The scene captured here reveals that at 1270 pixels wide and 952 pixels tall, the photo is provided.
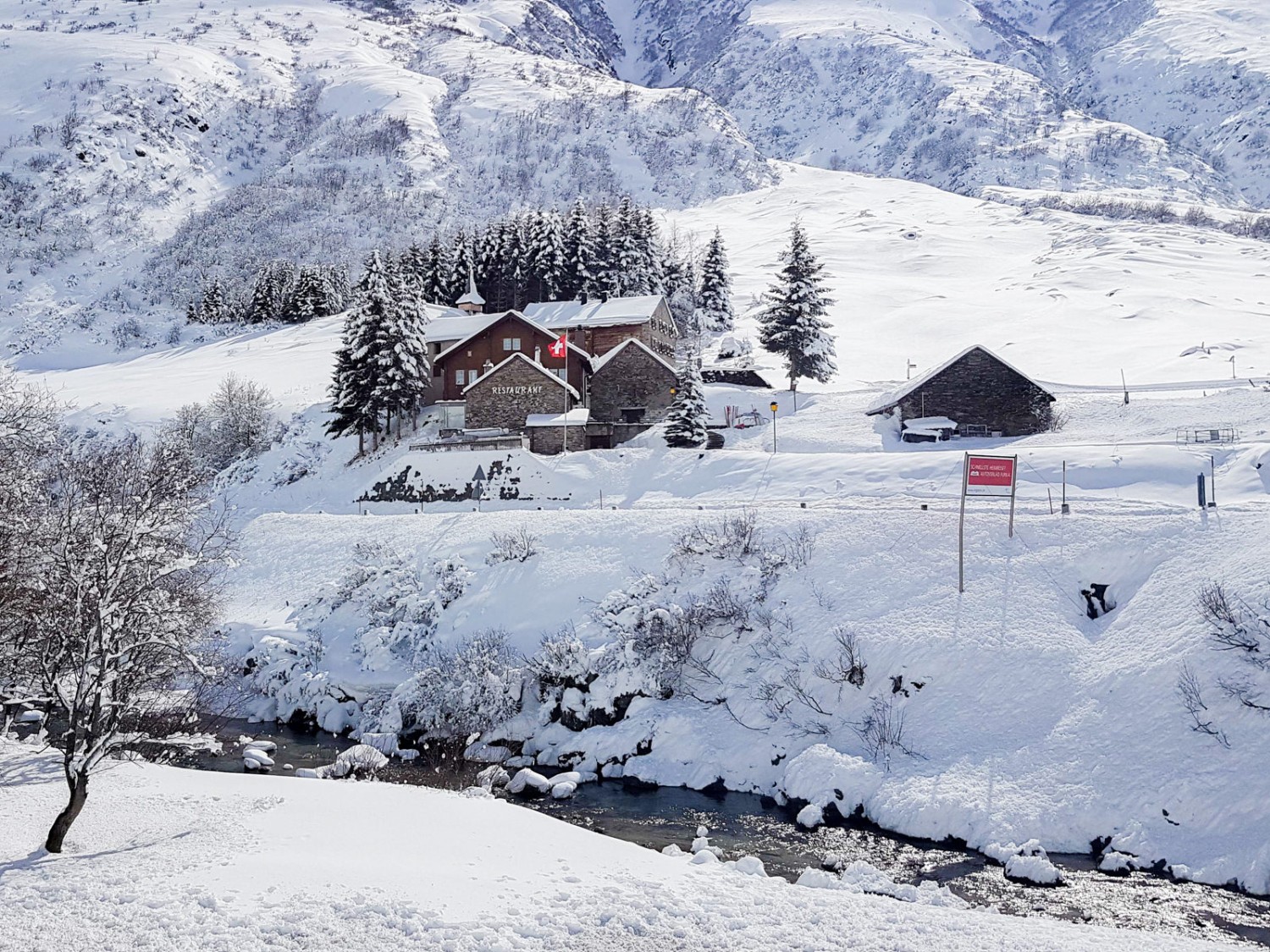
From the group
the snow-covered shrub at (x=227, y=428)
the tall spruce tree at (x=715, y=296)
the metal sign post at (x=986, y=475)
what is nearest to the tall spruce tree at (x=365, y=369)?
the snow-covered shrub at (x=227, y=428)

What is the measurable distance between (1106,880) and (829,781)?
6287mm

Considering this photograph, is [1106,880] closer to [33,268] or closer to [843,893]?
[843,893]

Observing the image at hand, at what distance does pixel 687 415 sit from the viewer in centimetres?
4653

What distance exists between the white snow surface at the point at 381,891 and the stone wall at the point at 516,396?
108 ft

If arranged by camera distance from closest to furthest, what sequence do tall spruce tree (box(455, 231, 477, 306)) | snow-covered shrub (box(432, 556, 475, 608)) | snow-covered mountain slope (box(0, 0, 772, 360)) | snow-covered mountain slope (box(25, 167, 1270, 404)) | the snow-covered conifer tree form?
snow-covered shrub (box(432, 556, 475, 608)), snow-covered mountain slope (box(25, 167, 1270, 404)), tall spruce tree (box(455, 231, 477, 306)), the snow-covered conifer tree, snow-covered mountain slope (box(0, 0, 772, 360))

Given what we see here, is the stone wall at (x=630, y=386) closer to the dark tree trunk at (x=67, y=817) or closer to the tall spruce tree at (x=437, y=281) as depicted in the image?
the tall spruce tree at (x=437, y=281)

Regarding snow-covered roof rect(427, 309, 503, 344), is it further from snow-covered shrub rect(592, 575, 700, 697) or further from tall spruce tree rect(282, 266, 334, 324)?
snow-covered shrub rect(592, 575, 700, 697)

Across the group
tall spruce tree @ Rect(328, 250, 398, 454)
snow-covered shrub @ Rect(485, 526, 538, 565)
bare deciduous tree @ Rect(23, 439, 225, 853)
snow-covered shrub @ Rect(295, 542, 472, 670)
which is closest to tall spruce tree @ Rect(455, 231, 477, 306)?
tall spruce tree @ Rect(328, 250, 398, 454)

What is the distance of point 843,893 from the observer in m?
15.2

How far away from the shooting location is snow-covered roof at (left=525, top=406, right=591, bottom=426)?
47.0 metres

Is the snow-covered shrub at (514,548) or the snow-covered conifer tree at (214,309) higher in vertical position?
the snow-covered conifer tree at (214,309)

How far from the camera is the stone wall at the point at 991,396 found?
44.7 metres

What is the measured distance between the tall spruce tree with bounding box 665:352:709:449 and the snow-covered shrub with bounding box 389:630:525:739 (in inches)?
811

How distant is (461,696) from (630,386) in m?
29.5
